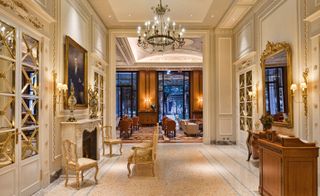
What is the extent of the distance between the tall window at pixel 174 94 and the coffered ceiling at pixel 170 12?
9.91 meters

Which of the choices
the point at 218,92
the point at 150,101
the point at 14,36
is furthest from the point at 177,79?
the point at 14,36

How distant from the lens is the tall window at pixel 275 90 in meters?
6.12

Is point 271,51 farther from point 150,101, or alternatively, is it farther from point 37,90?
point 150,101

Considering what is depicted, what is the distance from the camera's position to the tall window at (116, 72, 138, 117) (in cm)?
1958

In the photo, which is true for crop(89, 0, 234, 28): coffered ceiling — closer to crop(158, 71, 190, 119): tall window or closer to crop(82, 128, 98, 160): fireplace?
crop(82, 128, 98, 160): fireplace

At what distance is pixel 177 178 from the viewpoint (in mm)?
5297

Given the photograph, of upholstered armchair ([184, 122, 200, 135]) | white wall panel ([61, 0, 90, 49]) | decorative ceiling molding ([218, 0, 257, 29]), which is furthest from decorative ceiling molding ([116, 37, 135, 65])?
upholstered armchair ([184, 122, 200, 135])

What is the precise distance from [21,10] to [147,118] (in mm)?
14896

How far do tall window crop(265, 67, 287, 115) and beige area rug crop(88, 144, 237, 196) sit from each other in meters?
2.16

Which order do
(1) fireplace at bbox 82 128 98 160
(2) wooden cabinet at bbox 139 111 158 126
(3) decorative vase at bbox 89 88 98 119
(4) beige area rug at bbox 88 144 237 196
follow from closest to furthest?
(4) beige area rug at bbox 88 144 237 196
(1) fireplace at bbox 82 128 98 160
(3) decorative vase at bbox 89 88 98 119
(2) wooden cabinet at bbox 139 111 158 126

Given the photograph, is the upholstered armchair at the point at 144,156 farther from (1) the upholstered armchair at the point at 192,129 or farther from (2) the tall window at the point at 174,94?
(2) the tall window at the point at 174,94

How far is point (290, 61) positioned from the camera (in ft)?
19.0

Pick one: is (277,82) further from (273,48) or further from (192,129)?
(192,129)

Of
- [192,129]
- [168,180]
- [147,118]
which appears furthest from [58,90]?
[147,118]
